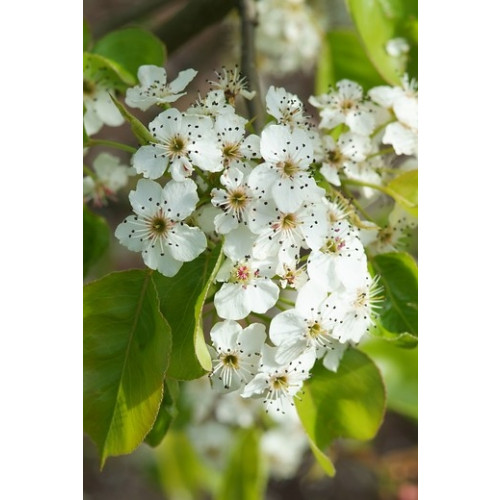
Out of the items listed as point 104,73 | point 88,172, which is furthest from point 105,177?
point 104,73

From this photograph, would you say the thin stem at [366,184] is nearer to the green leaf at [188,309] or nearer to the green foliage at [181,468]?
the green leaf at [188,309]

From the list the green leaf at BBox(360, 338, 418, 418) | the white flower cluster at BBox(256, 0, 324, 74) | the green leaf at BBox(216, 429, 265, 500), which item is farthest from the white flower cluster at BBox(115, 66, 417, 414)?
the white flower cluster at BBox(256, 0, 324, 74)

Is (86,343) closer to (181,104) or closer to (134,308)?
(134,308)

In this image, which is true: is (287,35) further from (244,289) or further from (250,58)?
(244,289)

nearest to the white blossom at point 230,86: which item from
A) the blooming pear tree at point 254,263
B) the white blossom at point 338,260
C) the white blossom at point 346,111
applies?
the blooming pear tree at point 254,263

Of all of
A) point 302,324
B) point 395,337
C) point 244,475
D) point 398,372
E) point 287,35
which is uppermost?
point 302,324
